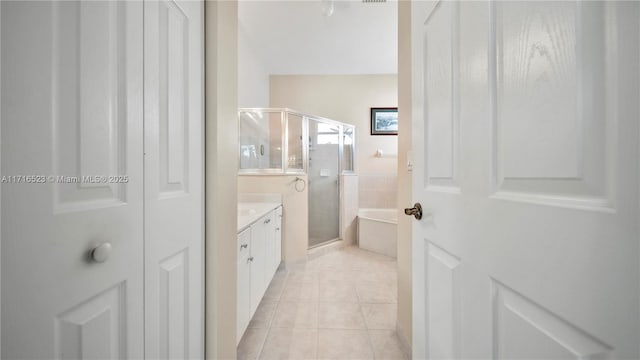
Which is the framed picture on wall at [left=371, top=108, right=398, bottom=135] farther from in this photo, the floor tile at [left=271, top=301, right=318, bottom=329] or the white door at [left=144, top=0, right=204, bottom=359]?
the white door at [left=144, top=0, right=204, bottom=359]

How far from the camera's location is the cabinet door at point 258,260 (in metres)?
1.47

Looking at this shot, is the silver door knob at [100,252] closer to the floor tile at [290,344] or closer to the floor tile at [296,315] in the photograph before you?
the floor tile at [290,344]

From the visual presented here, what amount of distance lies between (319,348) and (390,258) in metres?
1.78

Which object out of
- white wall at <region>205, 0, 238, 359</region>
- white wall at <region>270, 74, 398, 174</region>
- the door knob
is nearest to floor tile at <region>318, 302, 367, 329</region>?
white wall at <region>205, 0, 238, 359</region>

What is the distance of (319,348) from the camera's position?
4.34 ft

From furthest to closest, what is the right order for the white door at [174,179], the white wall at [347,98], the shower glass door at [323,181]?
the white wall at [347,98], the shower glass door at [323,181], the white door at [174,179]

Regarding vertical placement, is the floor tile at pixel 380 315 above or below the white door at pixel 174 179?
below

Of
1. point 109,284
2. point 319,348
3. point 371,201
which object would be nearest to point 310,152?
point 371,201

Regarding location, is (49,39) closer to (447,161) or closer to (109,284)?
(109,284)

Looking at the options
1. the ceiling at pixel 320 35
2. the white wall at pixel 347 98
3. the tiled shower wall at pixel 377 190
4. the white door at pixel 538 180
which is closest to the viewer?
the white door at pixel 538 180

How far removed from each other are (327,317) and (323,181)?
6.23ft

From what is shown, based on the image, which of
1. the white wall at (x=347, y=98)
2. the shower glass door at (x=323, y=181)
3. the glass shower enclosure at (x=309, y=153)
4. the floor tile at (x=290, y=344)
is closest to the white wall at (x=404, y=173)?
the floor tile at (x=290, y=344)

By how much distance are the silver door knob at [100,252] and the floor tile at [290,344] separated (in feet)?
3.87

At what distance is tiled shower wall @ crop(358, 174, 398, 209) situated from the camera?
12.0 feet
